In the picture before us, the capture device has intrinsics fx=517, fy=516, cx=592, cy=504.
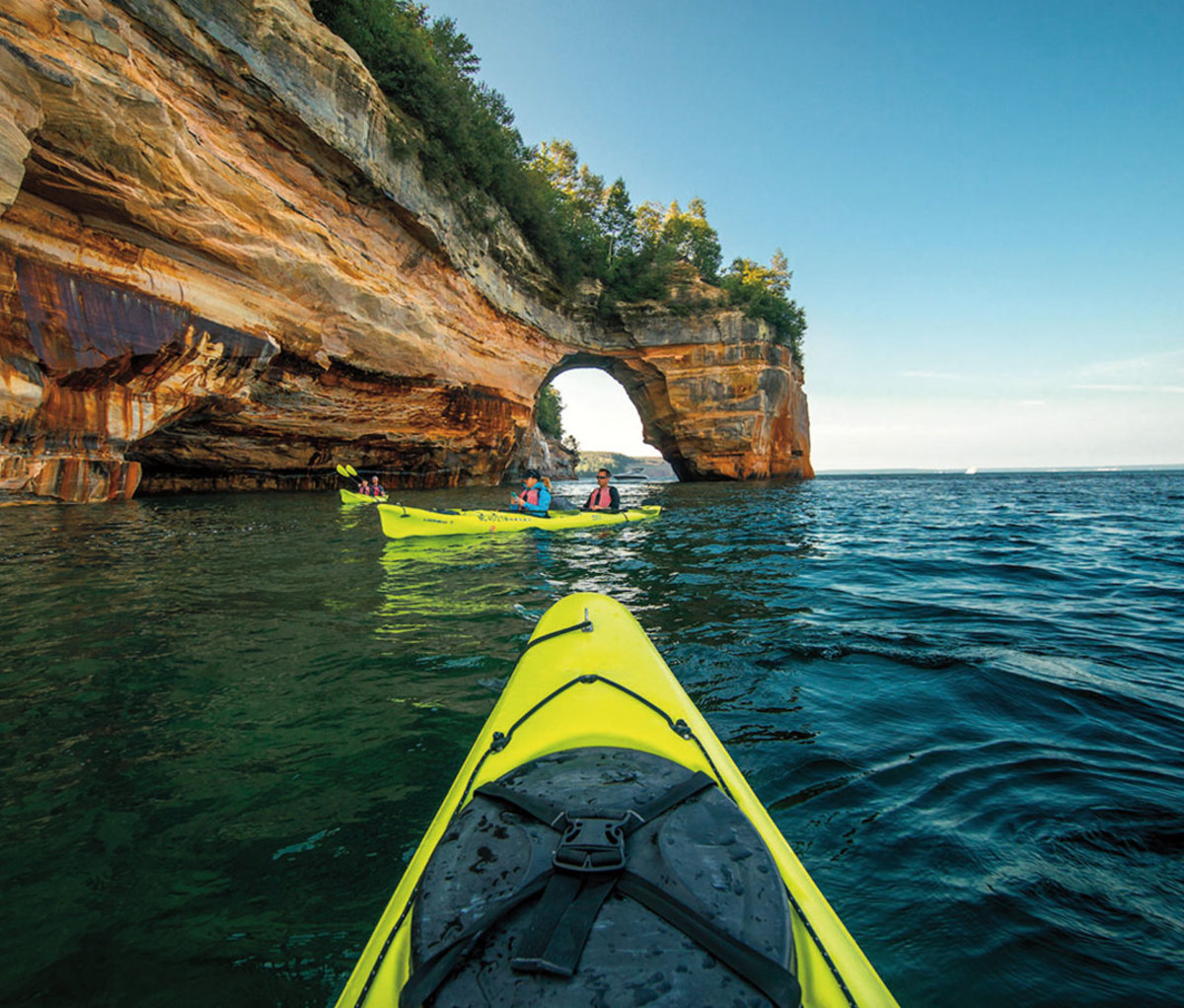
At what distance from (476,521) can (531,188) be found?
18705mm

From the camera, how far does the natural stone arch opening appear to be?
30.4 meters

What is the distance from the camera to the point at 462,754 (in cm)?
263

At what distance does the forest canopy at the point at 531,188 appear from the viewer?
15078 mm

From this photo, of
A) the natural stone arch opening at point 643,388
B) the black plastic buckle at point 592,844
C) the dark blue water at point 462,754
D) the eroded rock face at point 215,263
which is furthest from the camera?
the natural stone arch opening at point 643,388

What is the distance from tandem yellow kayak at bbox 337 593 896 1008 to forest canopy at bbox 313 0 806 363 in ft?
58.0

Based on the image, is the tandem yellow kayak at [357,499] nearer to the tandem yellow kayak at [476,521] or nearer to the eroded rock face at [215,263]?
the eroded rock face at [215,263]

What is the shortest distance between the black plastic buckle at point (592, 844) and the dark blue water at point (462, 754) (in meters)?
0.94

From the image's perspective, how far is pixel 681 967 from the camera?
991 mm

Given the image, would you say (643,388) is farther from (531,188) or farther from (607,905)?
(607,905)

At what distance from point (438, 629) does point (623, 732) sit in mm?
2922

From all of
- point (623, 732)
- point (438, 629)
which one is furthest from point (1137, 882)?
point (438, 629)

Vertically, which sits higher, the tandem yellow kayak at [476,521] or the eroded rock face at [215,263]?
the eroded rock face at [215,263]

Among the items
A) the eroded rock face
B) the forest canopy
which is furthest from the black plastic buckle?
the forest canopy

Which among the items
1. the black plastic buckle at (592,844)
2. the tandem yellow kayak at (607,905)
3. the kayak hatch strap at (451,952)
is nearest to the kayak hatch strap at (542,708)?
the tandem yellow kayak at (607,905)
